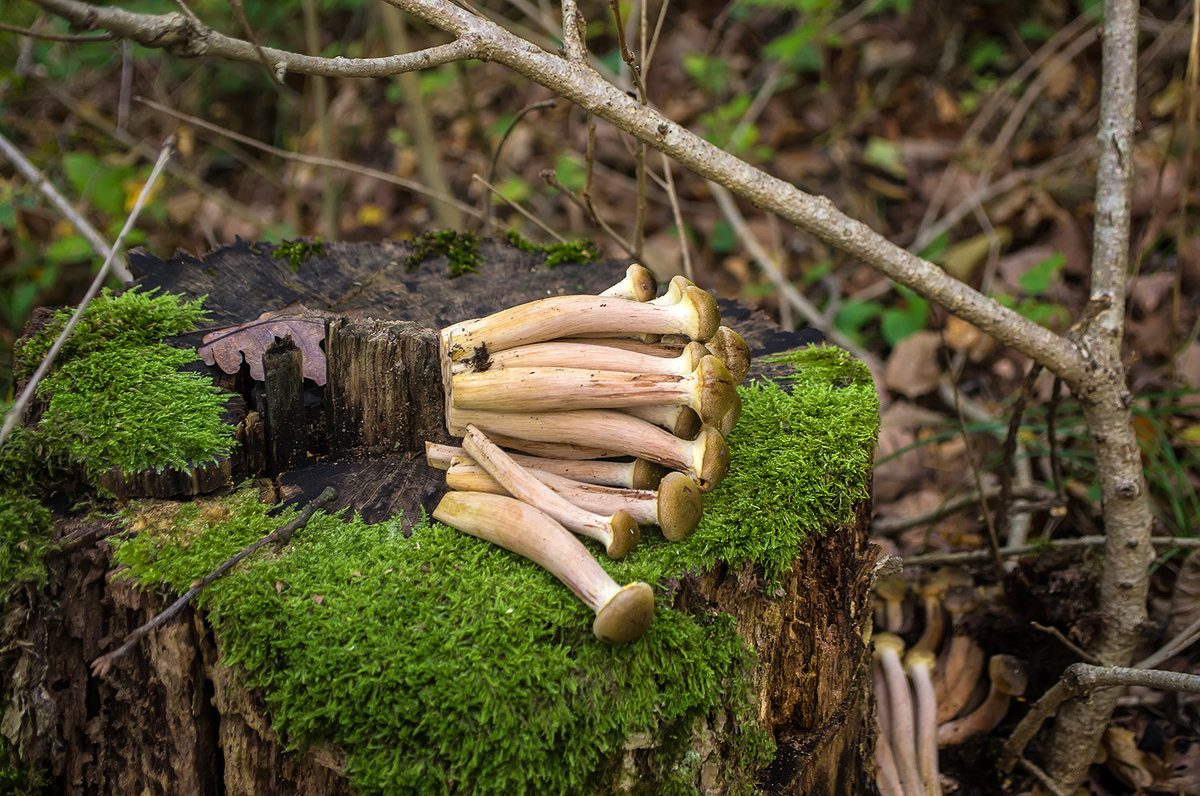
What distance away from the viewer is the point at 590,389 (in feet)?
8.72

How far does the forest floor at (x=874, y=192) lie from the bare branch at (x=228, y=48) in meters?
1.09

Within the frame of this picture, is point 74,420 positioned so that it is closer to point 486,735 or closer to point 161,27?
point 161,27

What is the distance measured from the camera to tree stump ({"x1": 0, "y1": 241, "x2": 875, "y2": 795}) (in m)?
2.38

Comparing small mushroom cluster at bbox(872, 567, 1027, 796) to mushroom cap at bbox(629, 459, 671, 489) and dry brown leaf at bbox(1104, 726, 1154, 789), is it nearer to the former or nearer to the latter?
dry brown leaf at bbox(1104, 726, 1154, 789)

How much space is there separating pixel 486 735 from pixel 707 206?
19.6ft

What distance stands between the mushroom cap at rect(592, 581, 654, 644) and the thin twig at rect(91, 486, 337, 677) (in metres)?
1.04

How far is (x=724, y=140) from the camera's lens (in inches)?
270

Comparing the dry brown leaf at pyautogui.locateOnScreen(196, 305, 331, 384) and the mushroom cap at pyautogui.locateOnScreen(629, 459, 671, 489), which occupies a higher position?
the dry brown leaf at pyautogui.locateOnScreen(196, 305, 331, 384)

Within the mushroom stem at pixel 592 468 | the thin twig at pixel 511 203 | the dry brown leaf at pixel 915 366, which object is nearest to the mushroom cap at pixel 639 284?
the mushroom stem at pixel 592 468

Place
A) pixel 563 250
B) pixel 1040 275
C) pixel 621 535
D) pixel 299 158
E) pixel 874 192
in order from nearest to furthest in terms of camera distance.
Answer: pixel 621 535 → pixel 563 250 → pixel 299 158 → pixel 1040 275 → pixel 874 192

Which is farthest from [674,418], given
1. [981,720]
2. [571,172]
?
[571,172]

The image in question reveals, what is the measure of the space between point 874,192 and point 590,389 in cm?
551

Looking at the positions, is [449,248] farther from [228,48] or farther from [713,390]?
[713,390]

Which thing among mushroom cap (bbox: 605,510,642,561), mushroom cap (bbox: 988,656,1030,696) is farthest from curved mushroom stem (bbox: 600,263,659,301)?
mushroom cap (bbox: 988,656,1030,696)
